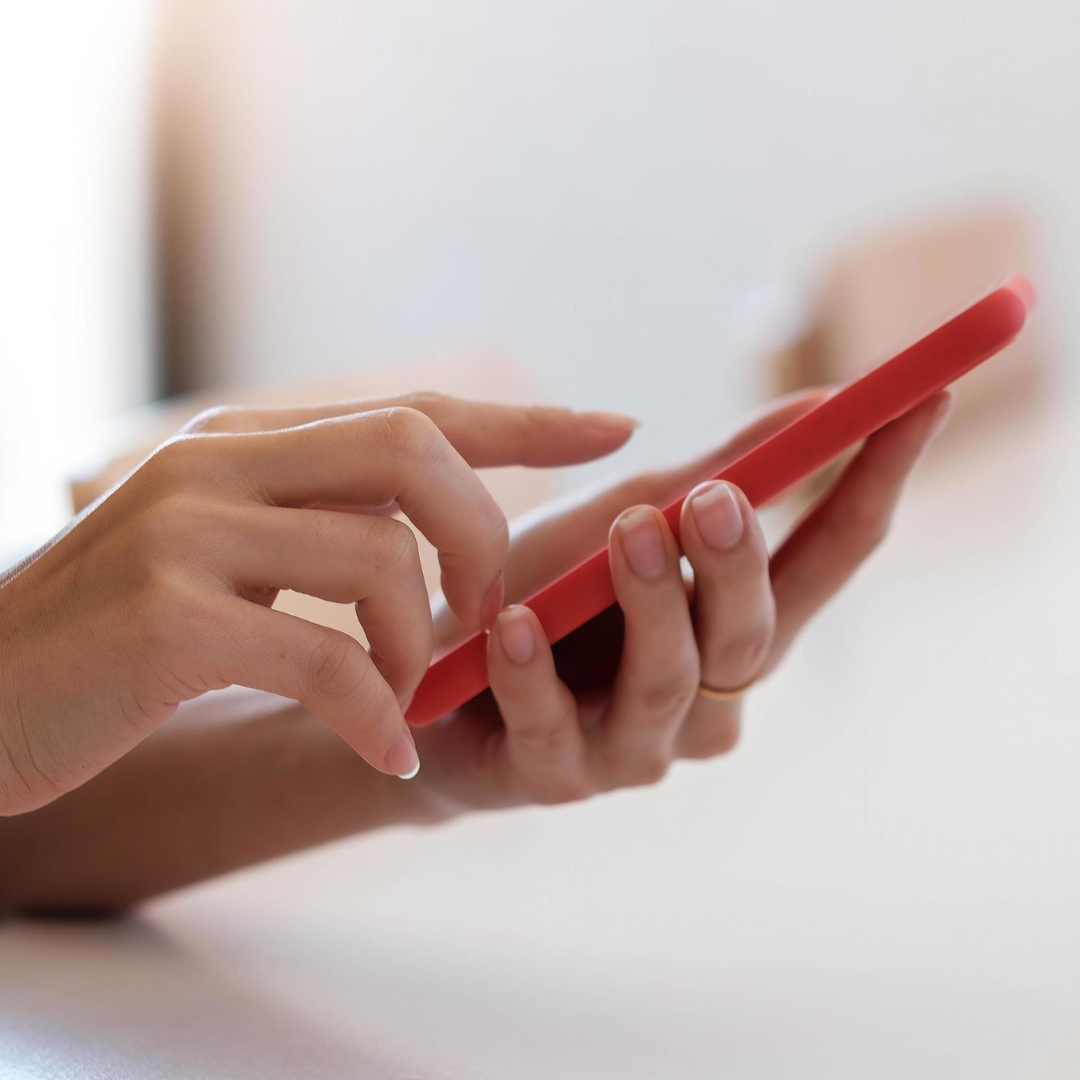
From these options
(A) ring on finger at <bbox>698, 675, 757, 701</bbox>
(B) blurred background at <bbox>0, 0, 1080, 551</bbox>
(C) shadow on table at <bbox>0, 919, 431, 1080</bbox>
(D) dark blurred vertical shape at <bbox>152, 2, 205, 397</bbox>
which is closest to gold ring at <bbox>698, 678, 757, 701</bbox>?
(A) ring on finger at <bbox>698, 675, 757, 701</bbox>

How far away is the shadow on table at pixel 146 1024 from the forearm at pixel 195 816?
0.06 meters

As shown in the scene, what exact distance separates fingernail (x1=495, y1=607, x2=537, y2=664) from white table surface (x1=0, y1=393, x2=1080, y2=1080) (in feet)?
0.40

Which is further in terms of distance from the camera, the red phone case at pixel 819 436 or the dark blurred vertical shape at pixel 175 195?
the dark blurred vertical shape at pixel 175 195

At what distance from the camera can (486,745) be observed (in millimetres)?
466

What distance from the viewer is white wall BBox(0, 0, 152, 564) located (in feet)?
6.39

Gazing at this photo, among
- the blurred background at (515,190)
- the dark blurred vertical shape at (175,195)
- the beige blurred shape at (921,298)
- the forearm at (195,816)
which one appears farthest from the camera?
the dark blurred vertical shape at (175,195)

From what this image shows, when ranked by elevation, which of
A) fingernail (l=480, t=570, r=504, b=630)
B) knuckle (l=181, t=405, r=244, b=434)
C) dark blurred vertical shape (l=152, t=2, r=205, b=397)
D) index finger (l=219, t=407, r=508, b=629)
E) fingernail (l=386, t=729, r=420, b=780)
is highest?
dark blurred vertical shape (l=152, t=2, r=205, b=397)

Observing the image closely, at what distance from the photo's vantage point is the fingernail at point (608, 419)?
41cm

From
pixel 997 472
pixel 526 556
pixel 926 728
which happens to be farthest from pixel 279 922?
pixel 997 472

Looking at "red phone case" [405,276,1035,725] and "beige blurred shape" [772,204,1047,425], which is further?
"beige blurred shape" [772,204,1047,425]

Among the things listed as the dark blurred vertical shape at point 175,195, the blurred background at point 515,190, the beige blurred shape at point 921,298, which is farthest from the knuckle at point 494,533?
the dark blurred vertical shape at point 175,195

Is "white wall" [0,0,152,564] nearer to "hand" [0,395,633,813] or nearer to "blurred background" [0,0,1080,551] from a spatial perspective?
"blurred background" [0,0,1080,551]

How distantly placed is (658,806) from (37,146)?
1.96 meters

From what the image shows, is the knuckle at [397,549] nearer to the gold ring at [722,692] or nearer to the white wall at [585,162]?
the gold ring at [722,692]
